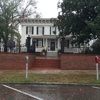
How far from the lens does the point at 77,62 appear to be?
531 inches

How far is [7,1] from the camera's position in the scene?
32.2m

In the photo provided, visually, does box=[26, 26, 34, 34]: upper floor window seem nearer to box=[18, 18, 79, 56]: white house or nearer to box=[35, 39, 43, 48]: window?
box=[18, 18, 79, 56]: white house

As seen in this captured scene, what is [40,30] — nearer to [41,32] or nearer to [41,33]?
[41,32]

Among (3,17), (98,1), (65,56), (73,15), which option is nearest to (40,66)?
(65,56)

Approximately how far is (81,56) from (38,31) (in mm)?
17615

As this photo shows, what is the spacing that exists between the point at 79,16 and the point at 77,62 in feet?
14.0

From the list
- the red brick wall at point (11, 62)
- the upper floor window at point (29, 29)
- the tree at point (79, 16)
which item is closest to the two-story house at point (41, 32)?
the upper floor window at point (29, 29)

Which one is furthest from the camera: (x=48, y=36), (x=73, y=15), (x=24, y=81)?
(x=48, y=36)

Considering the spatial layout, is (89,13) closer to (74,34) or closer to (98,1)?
(98,1)

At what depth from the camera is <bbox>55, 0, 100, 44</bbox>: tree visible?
1365 cm

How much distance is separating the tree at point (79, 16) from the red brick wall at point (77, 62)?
78.9 inches

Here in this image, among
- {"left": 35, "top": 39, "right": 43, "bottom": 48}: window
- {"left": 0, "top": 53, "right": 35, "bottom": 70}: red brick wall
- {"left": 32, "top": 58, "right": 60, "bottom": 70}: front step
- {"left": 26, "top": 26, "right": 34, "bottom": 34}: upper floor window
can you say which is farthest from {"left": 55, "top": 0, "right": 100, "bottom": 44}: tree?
{"left": 26, "top": 26, "right": 34, "bottom": 34}: upper floor window

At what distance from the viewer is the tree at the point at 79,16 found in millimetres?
13648

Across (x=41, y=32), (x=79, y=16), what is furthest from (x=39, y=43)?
(x=79, y=16)
